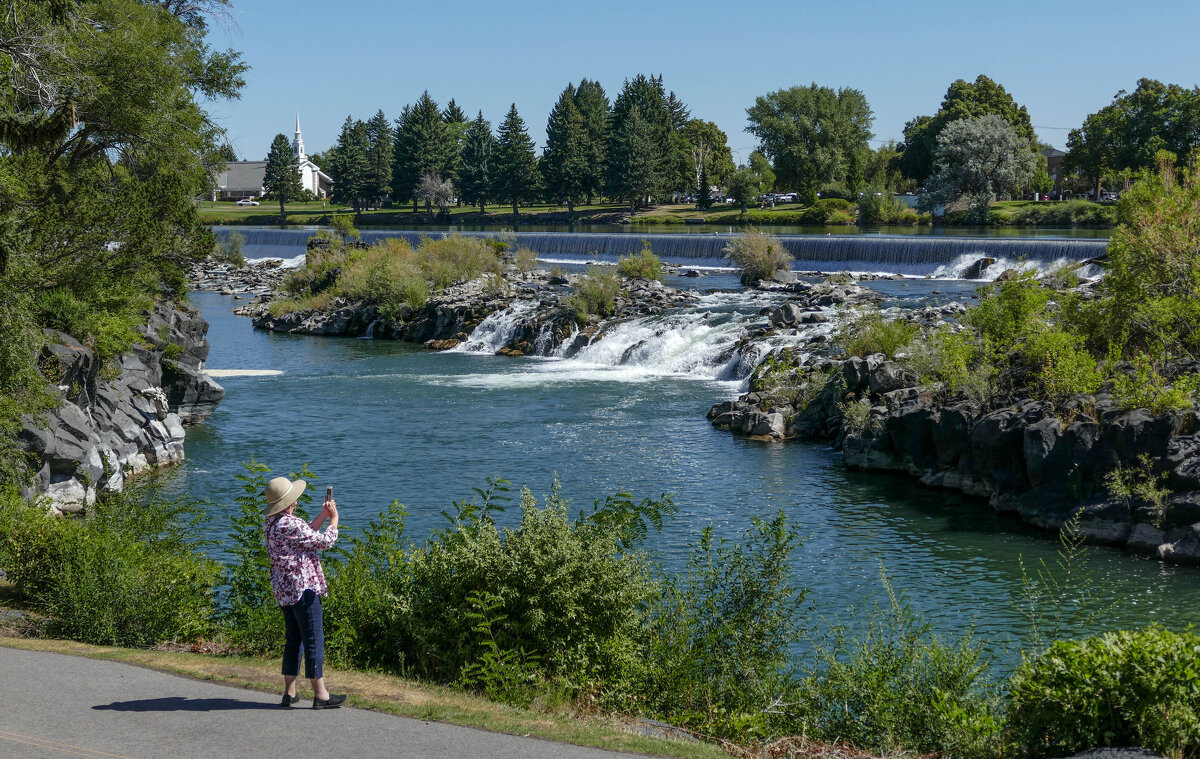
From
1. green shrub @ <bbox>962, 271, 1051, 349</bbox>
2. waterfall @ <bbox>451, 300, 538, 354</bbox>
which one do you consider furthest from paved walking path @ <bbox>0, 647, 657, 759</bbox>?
waterfall @ <bbox>451, 300, 538, 354</bbox>

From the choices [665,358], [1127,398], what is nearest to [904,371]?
[1127,398]

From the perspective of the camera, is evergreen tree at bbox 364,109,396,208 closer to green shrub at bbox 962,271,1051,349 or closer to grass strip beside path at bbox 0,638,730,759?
green shrub at bbox 962,271,1051,349

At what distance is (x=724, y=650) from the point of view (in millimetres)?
10219

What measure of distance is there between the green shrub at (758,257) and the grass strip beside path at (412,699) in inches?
1770

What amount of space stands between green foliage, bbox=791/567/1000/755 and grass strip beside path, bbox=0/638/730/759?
5.05 ft

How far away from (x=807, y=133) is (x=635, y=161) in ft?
60.9

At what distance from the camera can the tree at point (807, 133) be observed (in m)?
106

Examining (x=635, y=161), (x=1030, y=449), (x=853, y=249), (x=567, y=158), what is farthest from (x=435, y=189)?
(x=1030, y=449)

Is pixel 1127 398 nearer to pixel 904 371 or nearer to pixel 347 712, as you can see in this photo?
pixel 904 371

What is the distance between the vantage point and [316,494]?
2166 cm

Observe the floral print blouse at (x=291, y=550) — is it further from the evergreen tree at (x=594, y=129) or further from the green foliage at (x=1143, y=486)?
the evergreen tree at (x=594, y=129)

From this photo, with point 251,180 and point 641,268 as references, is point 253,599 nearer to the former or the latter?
point 641,268

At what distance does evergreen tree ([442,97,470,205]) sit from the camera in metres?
121

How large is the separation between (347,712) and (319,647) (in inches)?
22.0
